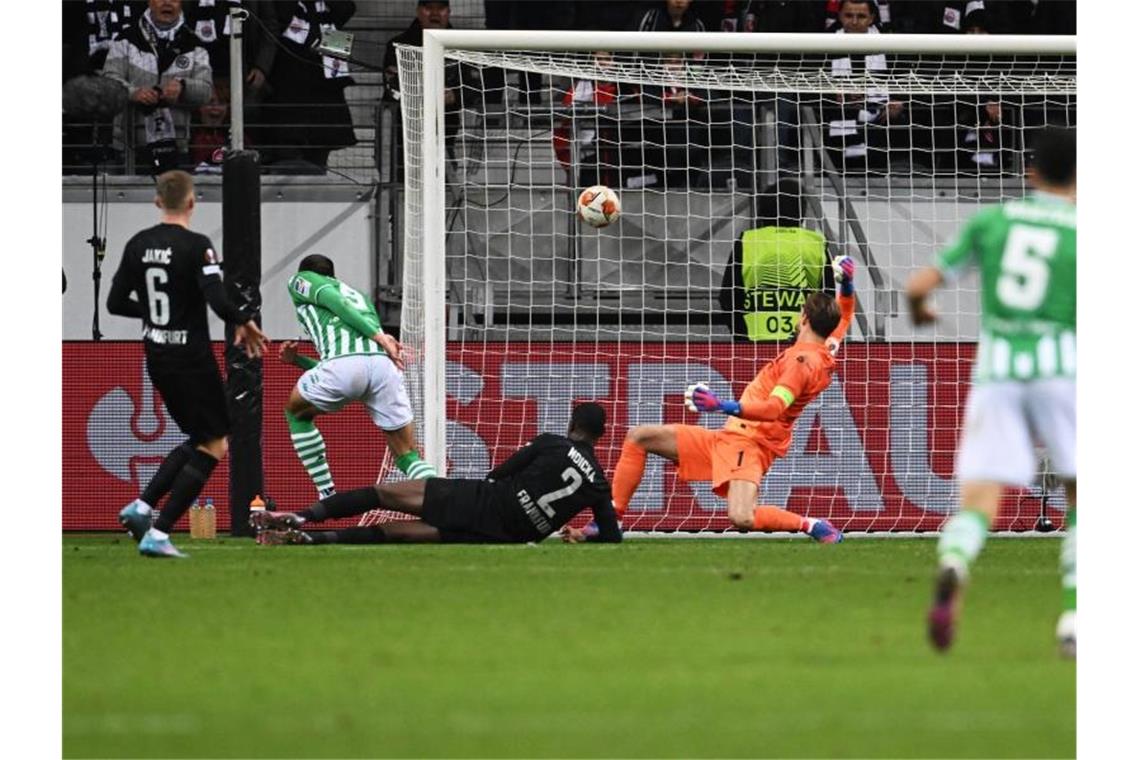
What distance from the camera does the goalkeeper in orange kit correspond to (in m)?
12.4

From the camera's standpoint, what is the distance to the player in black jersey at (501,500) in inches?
456

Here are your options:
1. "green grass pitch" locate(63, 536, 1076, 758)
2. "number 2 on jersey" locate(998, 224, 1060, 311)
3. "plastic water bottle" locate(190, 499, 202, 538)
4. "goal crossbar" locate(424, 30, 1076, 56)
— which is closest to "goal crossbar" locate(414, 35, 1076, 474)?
"goal crossbar" locate(424, 30, 1076, 56)

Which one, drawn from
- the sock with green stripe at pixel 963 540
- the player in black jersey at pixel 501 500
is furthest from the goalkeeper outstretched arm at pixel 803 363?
the sock with green stripe at pixel 963 540

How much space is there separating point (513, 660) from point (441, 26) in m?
11.0

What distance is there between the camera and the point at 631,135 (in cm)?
1638

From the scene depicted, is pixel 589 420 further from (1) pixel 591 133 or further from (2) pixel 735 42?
(1) pixel 591 133

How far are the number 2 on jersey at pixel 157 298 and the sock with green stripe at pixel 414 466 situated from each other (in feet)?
7.50

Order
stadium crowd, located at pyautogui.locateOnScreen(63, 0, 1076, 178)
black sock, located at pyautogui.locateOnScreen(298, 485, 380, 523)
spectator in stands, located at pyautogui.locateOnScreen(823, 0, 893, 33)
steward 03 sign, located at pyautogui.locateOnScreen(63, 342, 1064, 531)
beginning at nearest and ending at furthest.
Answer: black sock, located at pyautogui.locateOnScreen(298, 485, 380, 523)
steward 03 sign, located at pyautogui.locateOnScreen(63, 342, 1064, 531)
stadium crowd, located at pyautogui.locateOnScreen(63, 0, 1076, 178)
spectator in stands, located at pyautogui.locateOnScreen(823, 0, 893, 33)

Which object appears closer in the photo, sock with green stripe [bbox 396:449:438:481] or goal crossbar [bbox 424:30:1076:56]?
sock with green stripe [bbox 396:449:438:481]

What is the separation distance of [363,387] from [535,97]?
18.2ft

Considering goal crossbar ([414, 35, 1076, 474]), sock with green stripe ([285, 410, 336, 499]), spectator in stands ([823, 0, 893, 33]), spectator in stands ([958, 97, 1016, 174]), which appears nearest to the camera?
goal crossbar ([414, 35, 1076, 474])

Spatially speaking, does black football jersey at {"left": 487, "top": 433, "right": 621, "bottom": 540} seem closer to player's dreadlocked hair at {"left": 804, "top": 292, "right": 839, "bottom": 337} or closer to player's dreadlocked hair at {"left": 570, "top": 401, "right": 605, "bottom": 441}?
player's dreadlocked hair at {"left": 570, "top": 401, "right": 605, "bottom": 441}

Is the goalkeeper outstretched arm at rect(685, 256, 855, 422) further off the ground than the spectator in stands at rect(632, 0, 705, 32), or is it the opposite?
the spectator in stands at rect(632, 0, 705, 32)

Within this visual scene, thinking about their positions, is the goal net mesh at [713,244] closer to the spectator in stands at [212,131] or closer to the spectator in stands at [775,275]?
the spectator in stands at [775,275]
